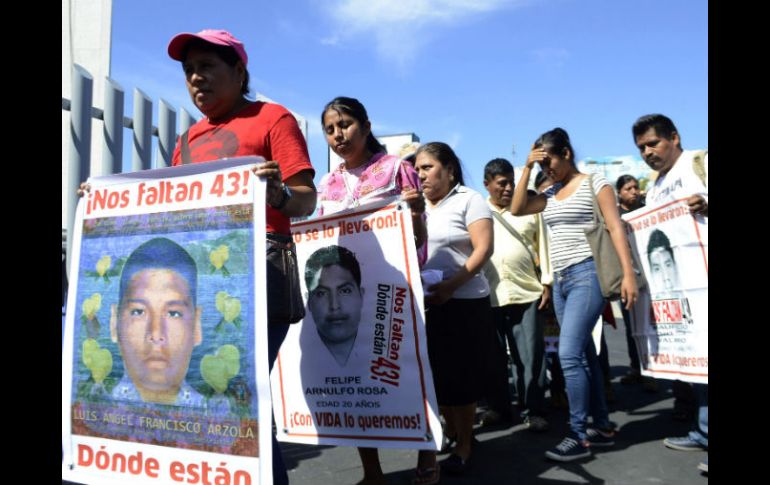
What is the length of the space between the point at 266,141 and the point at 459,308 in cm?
154

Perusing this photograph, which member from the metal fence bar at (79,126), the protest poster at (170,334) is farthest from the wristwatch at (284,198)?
the metal fence bar at (79,126)

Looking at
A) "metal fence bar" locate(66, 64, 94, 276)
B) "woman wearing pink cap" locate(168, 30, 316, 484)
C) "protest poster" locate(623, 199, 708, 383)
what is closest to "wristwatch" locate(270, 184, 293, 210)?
"woman wearing pink cap" locate(168, 30, 316, 484)

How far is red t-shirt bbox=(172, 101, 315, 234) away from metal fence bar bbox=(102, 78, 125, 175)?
17.8ft

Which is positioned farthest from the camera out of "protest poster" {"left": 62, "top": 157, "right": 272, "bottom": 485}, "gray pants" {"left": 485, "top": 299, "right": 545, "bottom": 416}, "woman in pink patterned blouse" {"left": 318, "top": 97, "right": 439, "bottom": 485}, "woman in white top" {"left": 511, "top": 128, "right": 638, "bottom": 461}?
"gray pants" {"left": 485, "top": 299, "right": 545, "bottom": 416}

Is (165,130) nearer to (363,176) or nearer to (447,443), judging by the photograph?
(363,176)

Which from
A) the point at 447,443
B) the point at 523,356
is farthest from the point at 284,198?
the point at 523,356

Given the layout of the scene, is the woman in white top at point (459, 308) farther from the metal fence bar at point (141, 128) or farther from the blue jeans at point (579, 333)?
the metal fence bar at point (141, 128)

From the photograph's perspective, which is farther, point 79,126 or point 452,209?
point 79,126

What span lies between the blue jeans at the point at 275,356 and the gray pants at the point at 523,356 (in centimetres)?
252

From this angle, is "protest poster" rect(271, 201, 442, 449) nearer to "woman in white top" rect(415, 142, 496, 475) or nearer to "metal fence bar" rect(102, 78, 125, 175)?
"woman in white top" rect(415, 142, 496, 475)

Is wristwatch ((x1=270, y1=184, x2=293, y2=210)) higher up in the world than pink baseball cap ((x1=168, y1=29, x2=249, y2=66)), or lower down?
lower down

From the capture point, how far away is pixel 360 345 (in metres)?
2.83

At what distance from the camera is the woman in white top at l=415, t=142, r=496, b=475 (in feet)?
11.0
